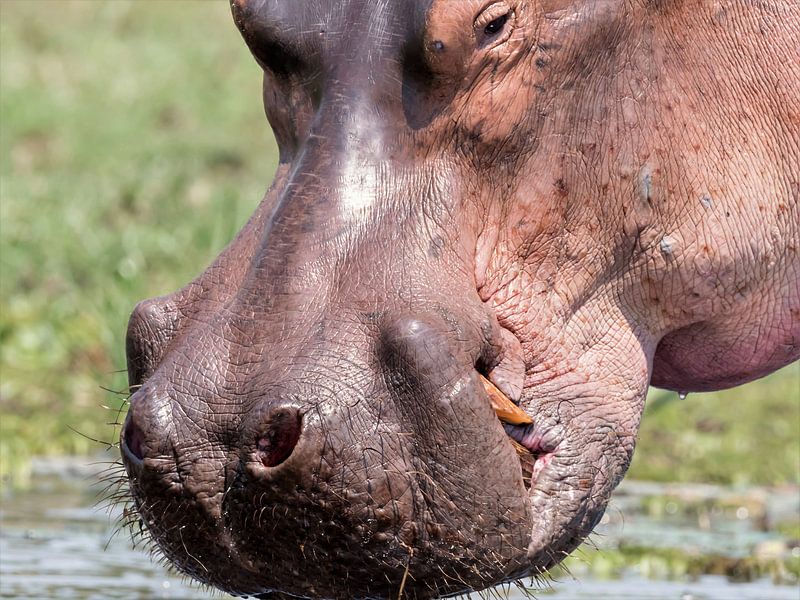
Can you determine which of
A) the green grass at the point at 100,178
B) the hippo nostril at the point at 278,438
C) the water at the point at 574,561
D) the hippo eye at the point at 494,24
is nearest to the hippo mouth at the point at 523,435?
the hippo nostril at the point at 278,438

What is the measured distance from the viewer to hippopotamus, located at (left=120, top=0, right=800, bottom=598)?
2369 mm

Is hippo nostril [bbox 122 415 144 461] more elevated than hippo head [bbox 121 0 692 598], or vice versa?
hippo head [bbox 121 0 692 598]

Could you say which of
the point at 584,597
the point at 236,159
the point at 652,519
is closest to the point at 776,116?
the point at 584,597

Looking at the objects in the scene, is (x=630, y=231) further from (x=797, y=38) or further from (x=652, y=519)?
(x=652, y=519)

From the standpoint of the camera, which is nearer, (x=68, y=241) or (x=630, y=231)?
(x=630, y=231)

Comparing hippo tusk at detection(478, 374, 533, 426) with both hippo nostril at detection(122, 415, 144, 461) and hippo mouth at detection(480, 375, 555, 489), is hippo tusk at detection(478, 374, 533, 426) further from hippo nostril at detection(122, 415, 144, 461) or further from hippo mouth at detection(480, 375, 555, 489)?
hippo nostril at detection(122, 415, 144, 461)

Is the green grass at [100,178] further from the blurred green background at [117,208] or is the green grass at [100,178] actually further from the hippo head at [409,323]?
the hippo head at [409,323]

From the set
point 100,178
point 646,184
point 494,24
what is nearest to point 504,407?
point 646,184

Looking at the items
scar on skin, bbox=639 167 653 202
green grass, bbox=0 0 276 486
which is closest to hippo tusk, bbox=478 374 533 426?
scar on skin, bbox=639 167 653 202

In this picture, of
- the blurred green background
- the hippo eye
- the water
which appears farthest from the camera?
the blurred green background

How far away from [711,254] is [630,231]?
6.5 inches

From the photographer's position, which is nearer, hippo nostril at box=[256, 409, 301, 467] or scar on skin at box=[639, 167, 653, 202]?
hippo nostril at box=[256, 409, 301, 467]

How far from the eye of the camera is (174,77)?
12.8 metres

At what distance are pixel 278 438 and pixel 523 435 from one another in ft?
1.54
